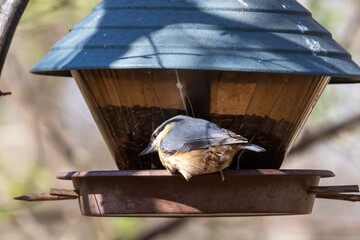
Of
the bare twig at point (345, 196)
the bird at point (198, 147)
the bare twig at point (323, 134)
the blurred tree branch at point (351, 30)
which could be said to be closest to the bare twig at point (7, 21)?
the bird at point (198, 147)

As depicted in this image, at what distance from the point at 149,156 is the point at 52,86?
6491 millimetres

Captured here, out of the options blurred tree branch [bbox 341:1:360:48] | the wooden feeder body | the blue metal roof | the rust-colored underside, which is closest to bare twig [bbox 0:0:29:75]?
the blue metal roof

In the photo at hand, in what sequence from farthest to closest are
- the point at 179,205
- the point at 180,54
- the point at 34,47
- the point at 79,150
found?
the point at 34,47
the point at 79,150
the point at 179,205
the point at 180,54

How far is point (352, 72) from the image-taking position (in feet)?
7.50

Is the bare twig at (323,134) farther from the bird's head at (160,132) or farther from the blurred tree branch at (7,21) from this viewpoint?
the blurred tree branch at (7,21)

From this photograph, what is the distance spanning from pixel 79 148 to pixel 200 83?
215 inches

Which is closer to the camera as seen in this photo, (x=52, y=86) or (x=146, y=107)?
(x=146, y=107)

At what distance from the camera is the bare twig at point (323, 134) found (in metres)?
5.93

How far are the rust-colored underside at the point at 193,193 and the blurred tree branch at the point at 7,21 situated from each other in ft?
1.63

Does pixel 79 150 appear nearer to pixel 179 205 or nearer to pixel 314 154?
pixel 314 154

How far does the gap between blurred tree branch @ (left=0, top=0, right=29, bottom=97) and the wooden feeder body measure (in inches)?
12.4

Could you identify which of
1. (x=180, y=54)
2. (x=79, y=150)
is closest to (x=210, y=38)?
(x=180, y=54)

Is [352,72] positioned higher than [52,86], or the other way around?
[352,72]

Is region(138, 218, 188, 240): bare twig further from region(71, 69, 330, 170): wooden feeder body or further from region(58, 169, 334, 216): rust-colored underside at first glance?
region(58, 169, 334, 216): rust-colored underside
